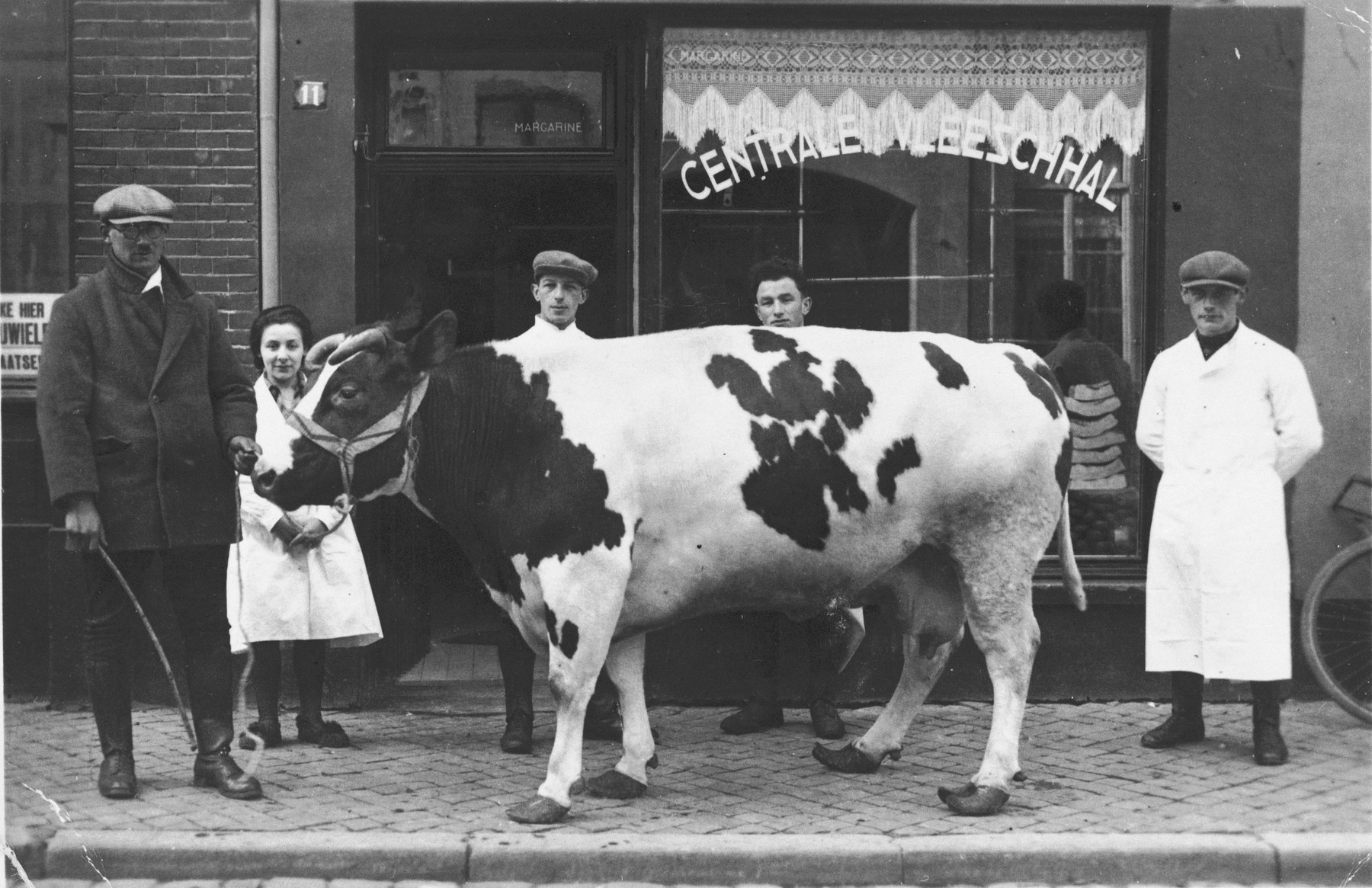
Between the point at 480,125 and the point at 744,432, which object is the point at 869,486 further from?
the point at 480,125

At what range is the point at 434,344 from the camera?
546cm

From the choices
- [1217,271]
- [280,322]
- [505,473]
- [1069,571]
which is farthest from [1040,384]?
[280,322]

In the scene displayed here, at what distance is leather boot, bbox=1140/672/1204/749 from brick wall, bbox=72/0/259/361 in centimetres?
484

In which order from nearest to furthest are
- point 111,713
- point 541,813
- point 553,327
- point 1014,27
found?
point 541,813, point 111,713, point 553,327, point 1014,27

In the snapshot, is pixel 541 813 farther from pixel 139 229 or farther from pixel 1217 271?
pixel 1217 271

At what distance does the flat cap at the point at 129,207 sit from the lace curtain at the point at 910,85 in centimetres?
289

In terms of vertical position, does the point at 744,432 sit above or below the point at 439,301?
below

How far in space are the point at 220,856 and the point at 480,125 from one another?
4.22 m

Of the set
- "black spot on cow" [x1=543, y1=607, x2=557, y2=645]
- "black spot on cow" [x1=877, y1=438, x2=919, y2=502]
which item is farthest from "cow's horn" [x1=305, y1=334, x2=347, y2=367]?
"black spot on cow" [x1=877, y1=438, x2=919, y2=502]

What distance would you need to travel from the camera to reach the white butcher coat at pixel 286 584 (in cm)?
661

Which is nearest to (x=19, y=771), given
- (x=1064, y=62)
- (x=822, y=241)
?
(x=822, y=241)

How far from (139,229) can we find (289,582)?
68.5 inches

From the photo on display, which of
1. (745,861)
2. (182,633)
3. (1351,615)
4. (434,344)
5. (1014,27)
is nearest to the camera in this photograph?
(745,861)

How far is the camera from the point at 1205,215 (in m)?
7.55
